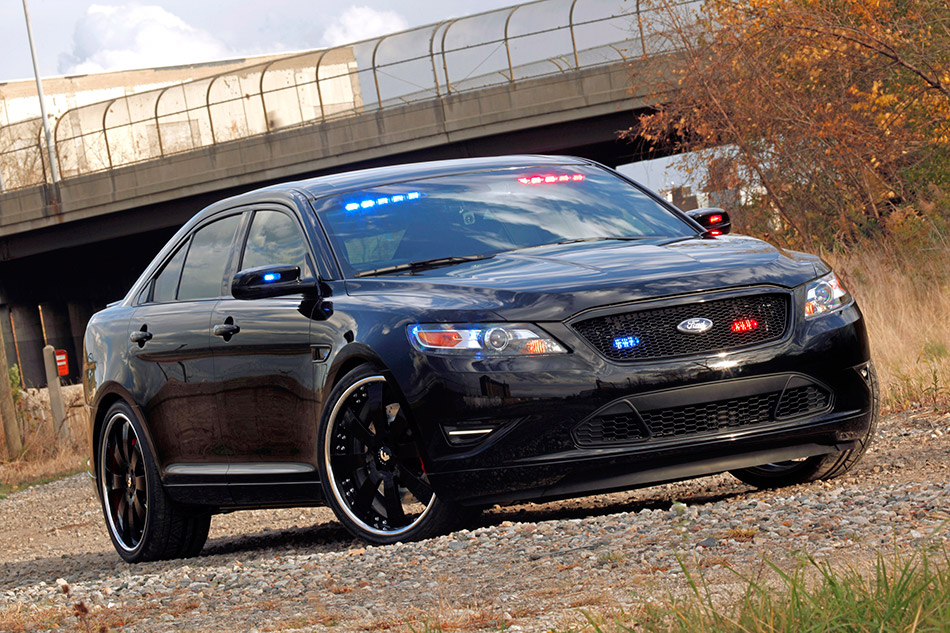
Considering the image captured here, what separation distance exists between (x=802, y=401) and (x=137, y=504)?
12.8 ft

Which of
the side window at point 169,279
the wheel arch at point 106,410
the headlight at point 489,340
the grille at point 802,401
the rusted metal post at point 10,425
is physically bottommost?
the rusted metal post at point 10,425

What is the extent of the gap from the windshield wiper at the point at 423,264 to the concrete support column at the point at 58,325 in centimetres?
5393

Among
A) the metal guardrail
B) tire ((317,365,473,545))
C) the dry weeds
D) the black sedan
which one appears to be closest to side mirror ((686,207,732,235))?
the black sedan

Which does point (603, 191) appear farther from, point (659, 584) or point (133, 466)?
point (659, 584)

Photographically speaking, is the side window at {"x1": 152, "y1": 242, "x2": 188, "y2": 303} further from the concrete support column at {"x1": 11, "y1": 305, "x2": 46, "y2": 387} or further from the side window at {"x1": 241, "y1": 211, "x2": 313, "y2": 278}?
the concrete support column at {"x1": 11, "y1": 305, "x2": 46, "y2": 387}

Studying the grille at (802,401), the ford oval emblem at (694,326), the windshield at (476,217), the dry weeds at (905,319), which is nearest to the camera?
the ford oval emblem at (694,326)

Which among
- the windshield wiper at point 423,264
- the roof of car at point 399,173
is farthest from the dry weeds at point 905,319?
the windshield wiper at point 423,264

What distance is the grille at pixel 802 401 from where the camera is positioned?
5.61 m

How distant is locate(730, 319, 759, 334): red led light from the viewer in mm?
5527

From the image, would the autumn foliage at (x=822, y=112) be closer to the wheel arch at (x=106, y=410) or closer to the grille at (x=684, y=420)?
the wheel arch at (x=106, y=410)

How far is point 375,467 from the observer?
230 inches

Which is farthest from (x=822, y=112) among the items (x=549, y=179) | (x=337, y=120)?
(x=337, y=120)

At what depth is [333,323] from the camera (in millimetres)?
6043

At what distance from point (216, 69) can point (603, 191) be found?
297 ft
